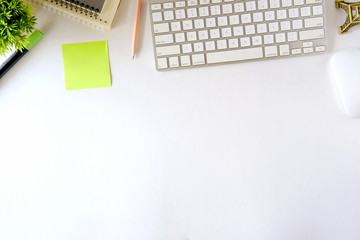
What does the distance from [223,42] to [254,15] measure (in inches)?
3.8

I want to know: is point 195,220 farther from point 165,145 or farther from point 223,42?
point 223,42

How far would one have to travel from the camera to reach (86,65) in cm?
87

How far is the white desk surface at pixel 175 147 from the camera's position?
34.2 inches

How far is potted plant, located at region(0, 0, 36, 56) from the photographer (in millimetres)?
740

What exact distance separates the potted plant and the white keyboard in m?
0.29

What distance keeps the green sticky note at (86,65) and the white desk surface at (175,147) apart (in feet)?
0.06

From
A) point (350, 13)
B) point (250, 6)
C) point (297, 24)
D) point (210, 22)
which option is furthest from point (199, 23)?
point (350, 13)

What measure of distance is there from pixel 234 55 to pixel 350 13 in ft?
0.92

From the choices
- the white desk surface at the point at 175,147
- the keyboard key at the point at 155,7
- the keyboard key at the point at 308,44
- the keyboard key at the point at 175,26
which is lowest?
the white desk surface at the point at 175,147

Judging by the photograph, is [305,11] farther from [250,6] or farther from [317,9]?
[250,6]

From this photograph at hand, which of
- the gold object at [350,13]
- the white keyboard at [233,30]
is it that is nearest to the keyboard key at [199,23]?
the white keyboard at [233,30]

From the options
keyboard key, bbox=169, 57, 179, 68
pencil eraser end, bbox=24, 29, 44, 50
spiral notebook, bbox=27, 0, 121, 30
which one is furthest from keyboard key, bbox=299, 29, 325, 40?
pencil eraser end, bbox=24, 29, 44, 50

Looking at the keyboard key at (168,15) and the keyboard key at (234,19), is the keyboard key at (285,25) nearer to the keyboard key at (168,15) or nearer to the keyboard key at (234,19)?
the keyboard key at (234,19)

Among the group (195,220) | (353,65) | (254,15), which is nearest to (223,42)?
(254,15)
